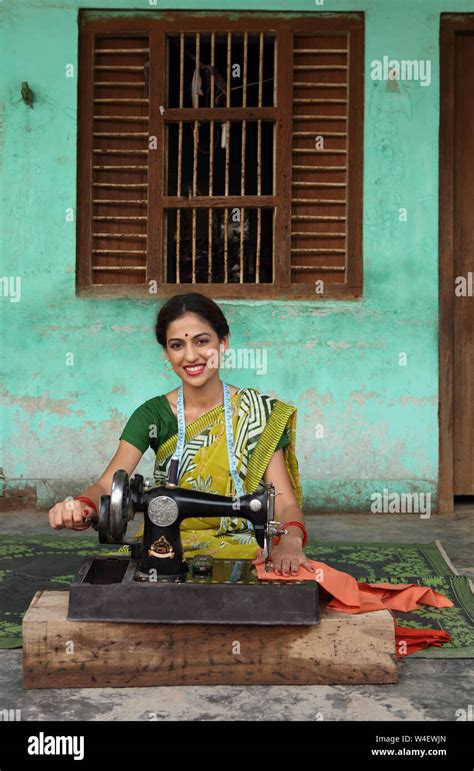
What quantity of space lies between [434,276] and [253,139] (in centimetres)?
155

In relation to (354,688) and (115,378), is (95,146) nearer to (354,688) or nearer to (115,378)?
(115,378)

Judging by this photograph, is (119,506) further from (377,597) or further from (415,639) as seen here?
(415,639)

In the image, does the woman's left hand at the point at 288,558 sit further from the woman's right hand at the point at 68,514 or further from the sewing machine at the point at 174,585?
the woman's right hand at the point at 68,514

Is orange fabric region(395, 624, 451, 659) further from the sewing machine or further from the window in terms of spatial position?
the window

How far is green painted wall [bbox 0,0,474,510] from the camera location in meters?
6.17

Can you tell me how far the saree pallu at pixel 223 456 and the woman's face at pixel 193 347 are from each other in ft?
0.59

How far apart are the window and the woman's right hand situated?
10.5 ft

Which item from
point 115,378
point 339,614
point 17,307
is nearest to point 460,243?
point 115,378

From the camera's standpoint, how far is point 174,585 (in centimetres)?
302

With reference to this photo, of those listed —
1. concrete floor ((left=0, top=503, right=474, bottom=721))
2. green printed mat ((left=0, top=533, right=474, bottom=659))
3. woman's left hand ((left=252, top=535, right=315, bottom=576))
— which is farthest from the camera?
green printed mat ((left=0, top=533, right=474, bottom=659))

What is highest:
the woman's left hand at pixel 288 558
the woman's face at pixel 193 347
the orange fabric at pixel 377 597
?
the woman's face at pixel 193 347

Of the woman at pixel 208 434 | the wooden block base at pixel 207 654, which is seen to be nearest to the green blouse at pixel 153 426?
the woman at pixel 208 434

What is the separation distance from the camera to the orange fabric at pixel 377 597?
10.3 ft

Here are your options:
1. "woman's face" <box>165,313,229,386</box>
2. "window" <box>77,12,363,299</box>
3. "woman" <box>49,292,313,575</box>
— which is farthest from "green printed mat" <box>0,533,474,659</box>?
"window" <box>77,12,363,299</box>
